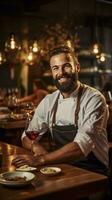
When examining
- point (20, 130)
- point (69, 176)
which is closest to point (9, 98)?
point (20, 130)

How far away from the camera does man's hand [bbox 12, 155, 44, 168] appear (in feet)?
8.30

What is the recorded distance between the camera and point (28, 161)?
2543 millimetres

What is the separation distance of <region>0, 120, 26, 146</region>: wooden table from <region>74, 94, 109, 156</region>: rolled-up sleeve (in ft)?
7.09

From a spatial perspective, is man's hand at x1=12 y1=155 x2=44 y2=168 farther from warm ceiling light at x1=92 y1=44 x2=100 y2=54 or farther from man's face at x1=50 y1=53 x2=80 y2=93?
warm ceiling light at x1=92 y1=44 x2=100 y2=54

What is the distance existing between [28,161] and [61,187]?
1.65 ft

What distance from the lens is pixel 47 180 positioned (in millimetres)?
2227

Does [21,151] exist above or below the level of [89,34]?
below

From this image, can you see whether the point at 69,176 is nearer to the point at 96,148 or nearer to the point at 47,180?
the point at 47,180

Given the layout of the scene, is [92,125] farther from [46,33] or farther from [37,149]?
[46,33]

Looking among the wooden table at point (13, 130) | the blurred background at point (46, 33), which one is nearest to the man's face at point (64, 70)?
the wooden table at point (13, 130)

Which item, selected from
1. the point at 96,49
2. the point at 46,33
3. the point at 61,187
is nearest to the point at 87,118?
the point at 61,187

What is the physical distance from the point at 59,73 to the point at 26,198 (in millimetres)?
1337

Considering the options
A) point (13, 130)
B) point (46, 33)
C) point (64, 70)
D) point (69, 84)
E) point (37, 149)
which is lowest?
point (13, 130)

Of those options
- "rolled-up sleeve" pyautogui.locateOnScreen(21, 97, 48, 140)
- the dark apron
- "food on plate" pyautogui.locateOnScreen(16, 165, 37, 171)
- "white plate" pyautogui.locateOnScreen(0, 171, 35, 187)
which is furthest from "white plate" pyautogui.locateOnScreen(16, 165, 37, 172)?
"rolled-up sleeve" pyautogui.locateOnScreen(21, 97, 48, 140)
